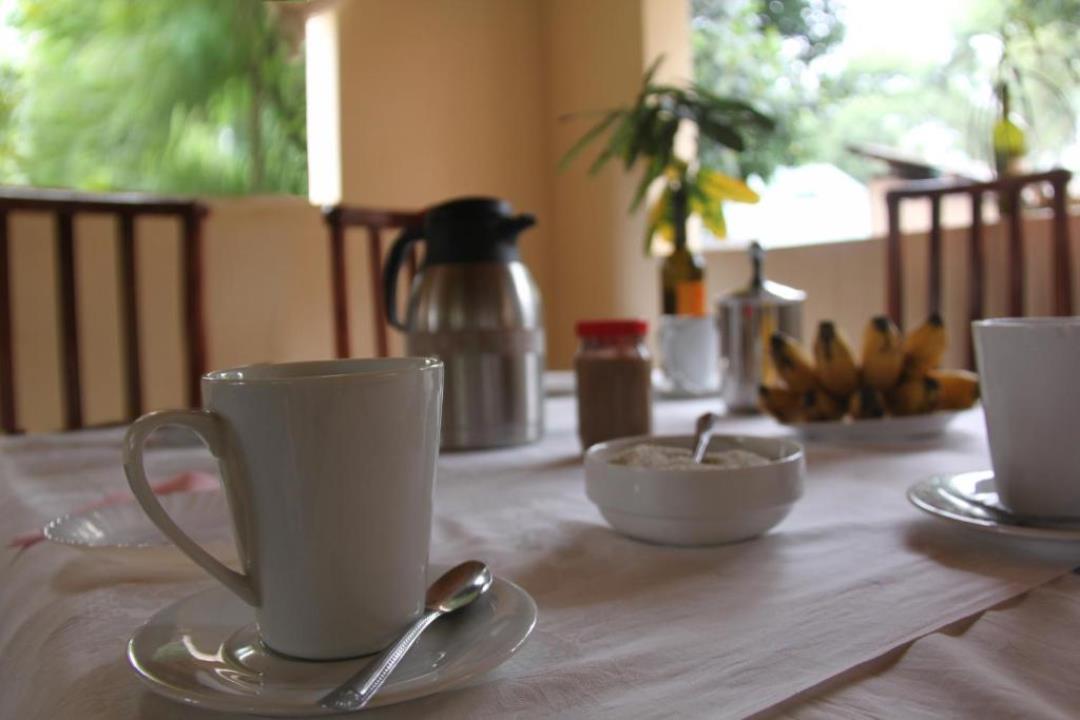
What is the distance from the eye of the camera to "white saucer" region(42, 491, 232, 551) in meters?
0.44

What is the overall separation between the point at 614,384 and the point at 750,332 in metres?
0.28

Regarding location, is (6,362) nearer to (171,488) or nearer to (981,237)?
(171,488)

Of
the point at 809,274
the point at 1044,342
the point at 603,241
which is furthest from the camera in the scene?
the point at 603,241

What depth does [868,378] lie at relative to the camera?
77 centimetres

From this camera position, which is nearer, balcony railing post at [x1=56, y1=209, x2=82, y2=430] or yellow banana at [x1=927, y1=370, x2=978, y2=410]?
yellow banana at [x1=927, y1=370, x2=978, y2=410]

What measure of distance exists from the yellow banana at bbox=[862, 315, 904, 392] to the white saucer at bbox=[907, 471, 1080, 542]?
0.26 m

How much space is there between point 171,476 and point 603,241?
6.43 feet

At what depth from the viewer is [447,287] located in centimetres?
77

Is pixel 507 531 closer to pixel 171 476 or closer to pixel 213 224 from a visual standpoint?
pixel 171 476

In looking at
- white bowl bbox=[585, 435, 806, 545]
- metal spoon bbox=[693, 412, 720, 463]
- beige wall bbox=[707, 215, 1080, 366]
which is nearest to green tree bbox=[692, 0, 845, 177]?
beige wall bbox=[707, 215, 1080, 366]

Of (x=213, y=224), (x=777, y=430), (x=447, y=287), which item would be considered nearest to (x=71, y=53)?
(x=213, y=224)

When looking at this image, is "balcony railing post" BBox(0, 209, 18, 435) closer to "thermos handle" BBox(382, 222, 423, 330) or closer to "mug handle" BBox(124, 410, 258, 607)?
"thermos handle" BBox(382, 222, 423, 330)

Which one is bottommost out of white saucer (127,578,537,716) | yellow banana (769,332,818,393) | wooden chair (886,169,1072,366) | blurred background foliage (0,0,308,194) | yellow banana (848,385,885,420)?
white saucer (127,578,537,716)

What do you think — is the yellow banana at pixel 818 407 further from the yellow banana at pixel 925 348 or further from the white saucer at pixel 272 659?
the white saucer at pixel 272 659
